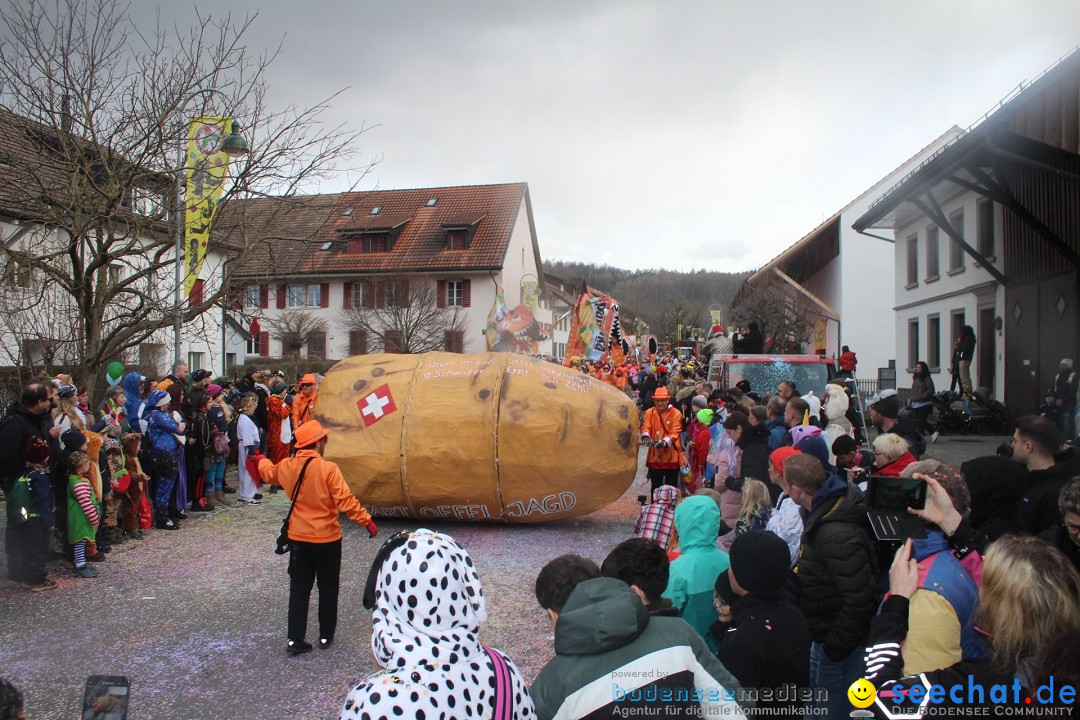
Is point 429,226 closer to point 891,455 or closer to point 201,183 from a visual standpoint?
point 201,183

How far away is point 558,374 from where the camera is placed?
29.9ft

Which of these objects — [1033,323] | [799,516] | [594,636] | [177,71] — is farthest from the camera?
[1033,323]

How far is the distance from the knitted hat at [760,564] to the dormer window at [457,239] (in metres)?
41.0

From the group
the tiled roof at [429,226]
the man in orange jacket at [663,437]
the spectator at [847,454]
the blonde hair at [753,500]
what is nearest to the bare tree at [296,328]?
the tiled roof at [429,226]

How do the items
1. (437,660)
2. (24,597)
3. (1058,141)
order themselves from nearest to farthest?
(437,660) < (24,597) < (1058,141)

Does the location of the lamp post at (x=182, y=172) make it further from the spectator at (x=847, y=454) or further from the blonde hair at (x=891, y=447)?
the blonde hair at (x=891, y=447)

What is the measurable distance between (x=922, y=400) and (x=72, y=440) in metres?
16.1

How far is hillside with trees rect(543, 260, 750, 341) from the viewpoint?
70.6 metres

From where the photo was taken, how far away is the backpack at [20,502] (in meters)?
6.49

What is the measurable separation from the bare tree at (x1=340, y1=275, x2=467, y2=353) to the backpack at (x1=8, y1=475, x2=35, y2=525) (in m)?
31.5

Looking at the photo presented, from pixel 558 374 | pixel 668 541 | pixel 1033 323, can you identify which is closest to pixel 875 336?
pixel 1033 323

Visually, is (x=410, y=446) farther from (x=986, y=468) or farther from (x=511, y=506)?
(x=986, y=468)

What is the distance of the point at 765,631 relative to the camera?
9.95 ft

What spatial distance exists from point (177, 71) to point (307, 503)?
A: 8311mm
